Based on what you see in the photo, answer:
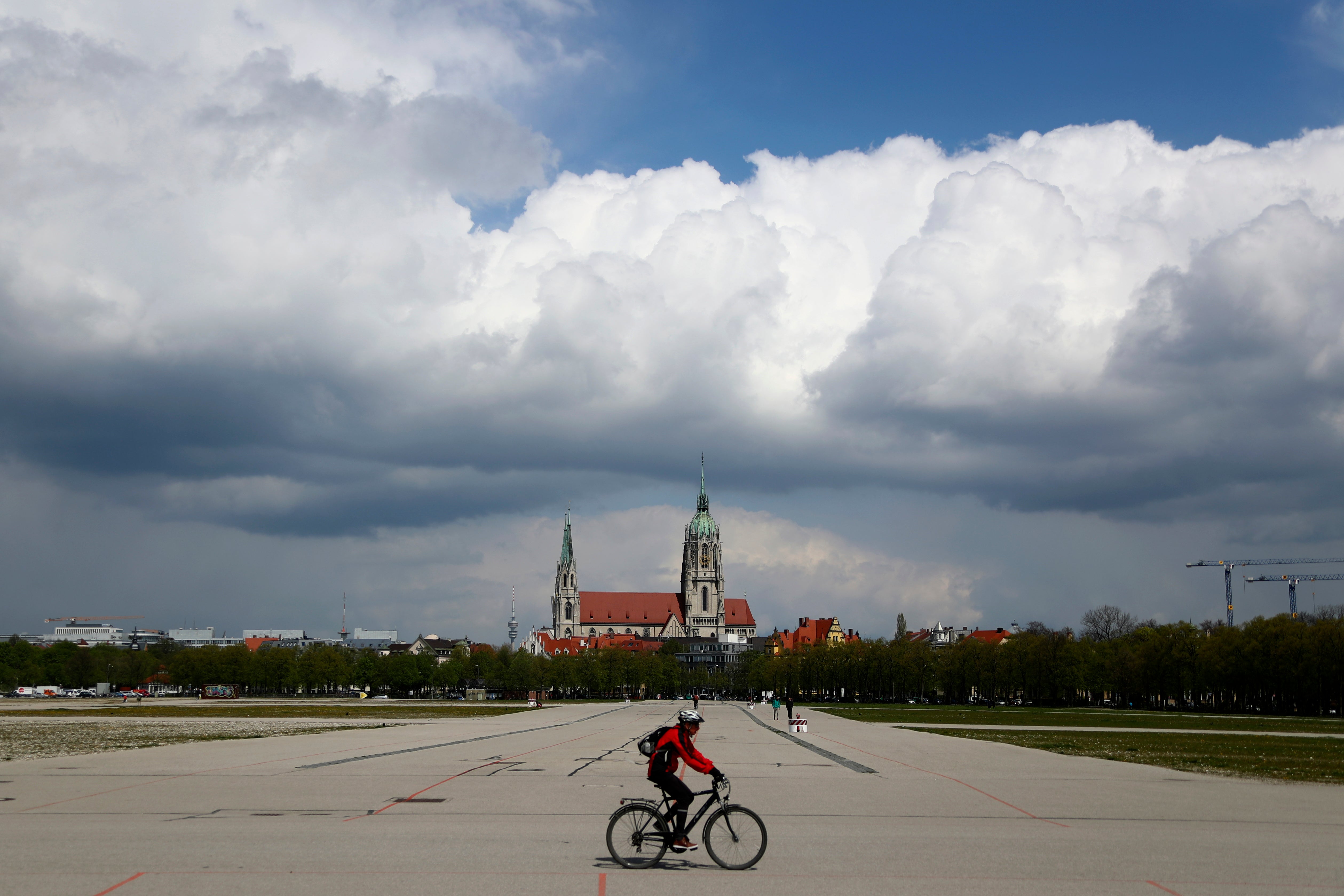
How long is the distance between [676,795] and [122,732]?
4623cm

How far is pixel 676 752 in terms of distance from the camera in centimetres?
1381

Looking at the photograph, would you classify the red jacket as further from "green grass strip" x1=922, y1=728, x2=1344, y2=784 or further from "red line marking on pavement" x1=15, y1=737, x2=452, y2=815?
"green grass strip" x1=922, y1=728, x2=1344, y2=784

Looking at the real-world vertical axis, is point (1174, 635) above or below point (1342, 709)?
above

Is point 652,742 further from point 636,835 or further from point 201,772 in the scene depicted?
point 201,772

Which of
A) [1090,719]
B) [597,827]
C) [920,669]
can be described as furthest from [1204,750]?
[920,669]

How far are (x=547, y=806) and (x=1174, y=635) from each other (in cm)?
10609

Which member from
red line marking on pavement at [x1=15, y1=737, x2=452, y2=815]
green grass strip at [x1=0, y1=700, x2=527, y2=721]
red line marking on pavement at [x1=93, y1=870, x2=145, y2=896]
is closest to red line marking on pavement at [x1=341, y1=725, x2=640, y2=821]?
red line marking on pavement at [x1=93, y1=870, x2=145, y2=896]

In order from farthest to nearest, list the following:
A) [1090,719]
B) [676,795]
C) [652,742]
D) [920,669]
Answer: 1. [920,669]
2. [1090,719]
3. [652,742]
4. [676,795]

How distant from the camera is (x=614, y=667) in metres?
182

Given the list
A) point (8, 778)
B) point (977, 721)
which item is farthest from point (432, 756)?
Result: point (977, 721)

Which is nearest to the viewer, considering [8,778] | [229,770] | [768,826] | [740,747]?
[768,826]

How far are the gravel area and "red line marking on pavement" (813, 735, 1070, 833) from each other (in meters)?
26.6

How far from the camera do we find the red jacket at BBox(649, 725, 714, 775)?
45.0 feet

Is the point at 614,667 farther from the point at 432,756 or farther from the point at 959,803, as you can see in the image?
the point at 959,803
